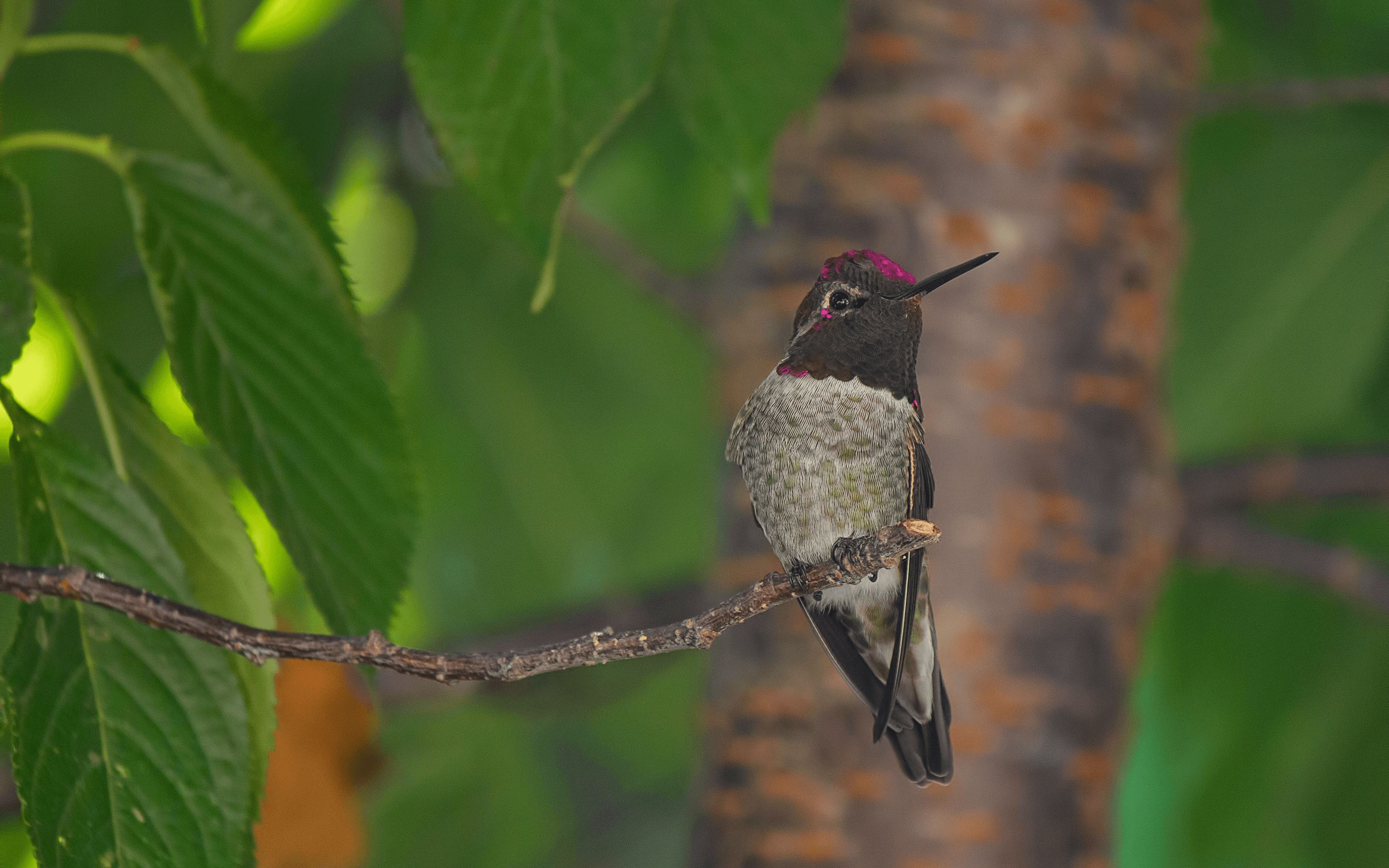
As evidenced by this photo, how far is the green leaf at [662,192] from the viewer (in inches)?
65.4

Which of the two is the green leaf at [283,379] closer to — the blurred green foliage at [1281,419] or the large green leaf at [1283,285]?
the blurred green foliage at [1281,419]

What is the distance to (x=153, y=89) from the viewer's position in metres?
1.31

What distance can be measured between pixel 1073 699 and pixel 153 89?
1113 millimetres

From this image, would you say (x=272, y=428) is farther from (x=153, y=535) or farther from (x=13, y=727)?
(x=13, y=727)

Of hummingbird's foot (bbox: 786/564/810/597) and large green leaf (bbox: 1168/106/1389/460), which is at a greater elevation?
large green leaf (bbox: 1168/106/1389/460)

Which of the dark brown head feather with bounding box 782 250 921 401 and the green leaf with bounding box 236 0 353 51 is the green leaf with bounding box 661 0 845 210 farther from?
the green leaf with bounding box 236 0 353 51

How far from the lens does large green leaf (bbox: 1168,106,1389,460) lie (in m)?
1.62

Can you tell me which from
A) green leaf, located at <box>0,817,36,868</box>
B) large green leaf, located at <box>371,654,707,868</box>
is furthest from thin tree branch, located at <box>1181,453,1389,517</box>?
green leaf, located at <box>0,817,36,868</box>

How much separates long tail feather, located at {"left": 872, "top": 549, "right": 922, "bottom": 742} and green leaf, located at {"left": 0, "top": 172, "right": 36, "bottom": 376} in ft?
1.45

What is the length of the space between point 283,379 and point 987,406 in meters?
0.57

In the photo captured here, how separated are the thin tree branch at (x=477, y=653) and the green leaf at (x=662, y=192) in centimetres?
98

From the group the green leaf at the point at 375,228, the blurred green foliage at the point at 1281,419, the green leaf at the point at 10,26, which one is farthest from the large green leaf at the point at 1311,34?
the green leaf at the point at 10,26

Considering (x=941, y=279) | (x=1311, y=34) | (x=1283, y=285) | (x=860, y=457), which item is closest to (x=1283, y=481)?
(x=1283, y=285)

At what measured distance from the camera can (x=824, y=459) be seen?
57cm
